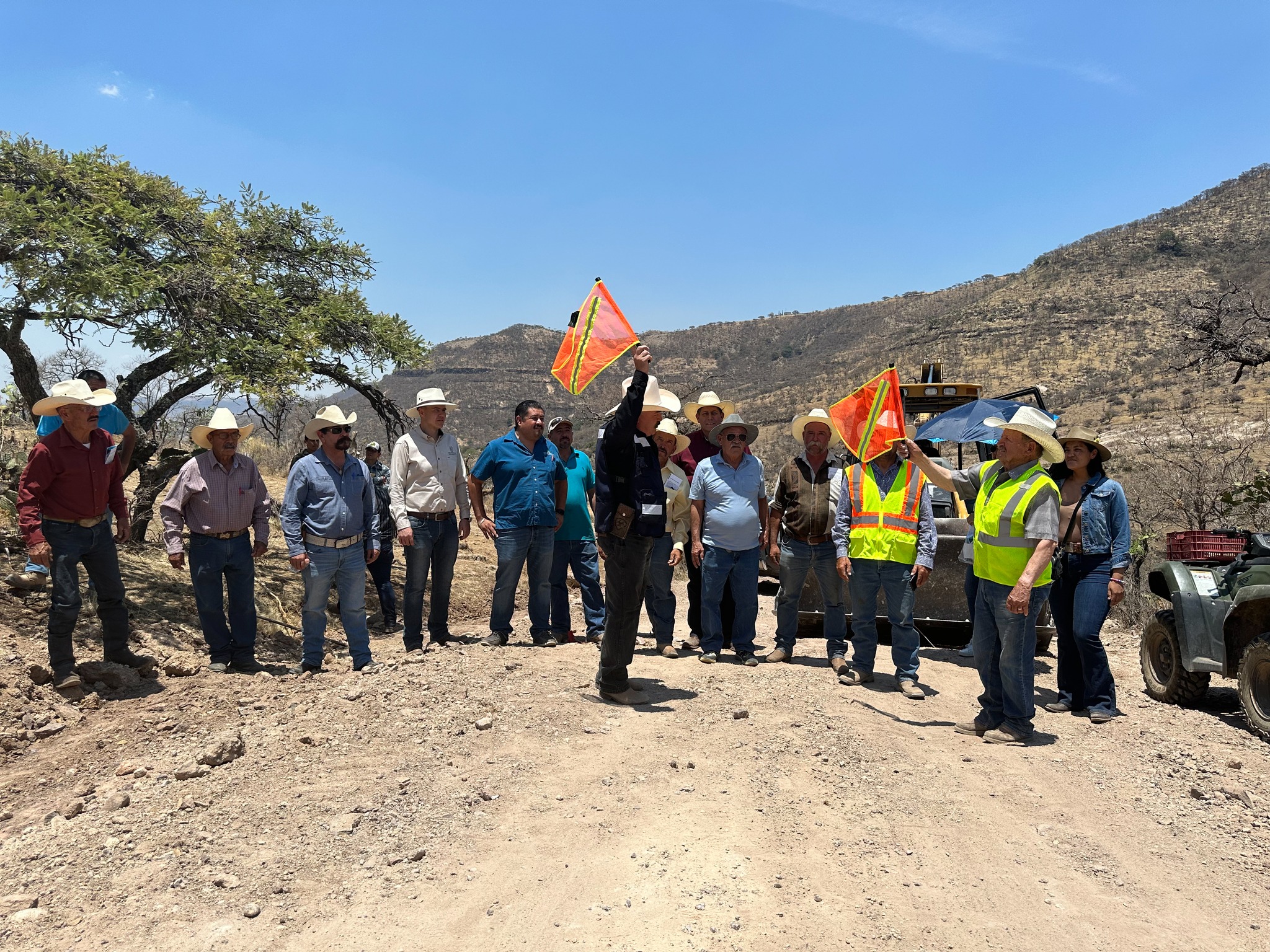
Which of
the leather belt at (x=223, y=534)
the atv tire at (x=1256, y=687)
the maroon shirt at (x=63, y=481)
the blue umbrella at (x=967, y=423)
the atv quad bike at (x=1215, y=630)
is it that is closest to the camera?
the atv tire at (x=1256, y=687)

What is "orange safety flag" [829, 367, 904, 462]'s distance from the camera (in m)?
6.18

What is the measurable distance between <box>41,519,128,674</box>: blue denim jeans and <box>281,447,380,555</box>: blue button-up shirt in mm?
1211

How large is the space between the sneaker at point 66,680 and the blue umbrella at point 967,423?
22.6 feet

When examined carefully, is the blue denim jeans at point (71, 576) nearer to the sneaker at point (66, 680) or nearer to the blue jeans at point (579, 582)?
the sneaker at point (66, 680)

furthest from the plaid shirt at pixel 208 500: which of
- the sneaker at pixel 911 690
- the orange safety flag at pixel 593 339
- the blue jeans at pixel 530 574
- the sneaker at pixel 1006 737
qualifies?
the sneaker at pixel 1006 737

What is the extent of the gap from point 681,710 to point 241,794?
2.44 meters

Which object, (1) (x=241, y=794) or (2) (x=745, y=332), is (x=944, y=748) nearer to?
(1) (x=241, y=794)

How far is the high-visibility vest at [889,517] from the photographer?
6.22m

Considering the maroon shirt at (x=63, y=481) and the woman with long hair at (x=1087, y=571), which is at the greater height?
the maroon shirt at (x=63, y=481)

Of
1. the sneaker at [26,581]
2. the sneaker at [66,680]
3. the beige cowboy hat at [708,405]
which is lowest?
the sneaker at [66,680]

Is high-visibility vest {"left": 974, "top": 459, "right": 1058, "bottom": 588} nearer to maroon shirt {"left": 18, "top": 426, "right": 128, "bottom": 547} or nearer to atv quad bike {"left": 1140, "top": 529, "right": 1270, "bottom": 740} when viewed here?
atv quad bike {"left": 1140, "top": 529, "right": 1270, "bottom": 740}

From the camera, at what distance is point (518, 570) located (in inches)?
281

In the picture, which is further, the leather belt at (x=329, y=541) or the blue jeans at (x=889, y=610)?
the leather belt at (x=329, y=541)

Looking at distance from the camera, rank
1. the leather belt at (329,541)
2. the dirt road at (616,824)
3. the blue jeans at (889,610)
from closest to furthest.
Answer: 1. the dirt road at (616,824)
2. the blue jeans at (889,610)
3. the leather belt at (329,541)
